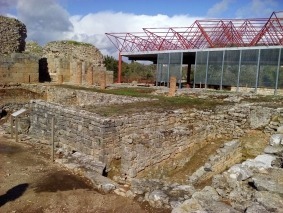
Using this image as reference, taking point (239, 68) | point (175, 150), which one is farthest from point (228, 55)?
point (175, 150)

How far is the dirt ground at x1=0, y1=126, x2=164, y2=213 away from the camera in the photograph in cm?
568

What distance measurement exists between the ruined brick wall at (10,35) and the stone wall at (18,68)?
7.50 feet

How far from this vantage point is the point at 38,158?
8734 mm

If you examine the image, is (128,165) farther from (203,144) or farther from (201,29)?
(201,29)

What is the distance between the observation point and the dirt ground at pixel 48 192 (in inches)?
224

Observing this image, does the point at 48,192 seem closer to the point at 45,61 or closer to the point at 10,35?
the point at 10,35

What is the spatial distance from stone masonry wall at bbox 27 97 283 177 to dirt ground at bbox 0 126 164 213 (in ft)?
4.70

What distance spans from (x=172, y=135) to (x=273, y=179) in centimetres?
431

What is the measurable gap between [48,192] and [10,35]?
886 inches

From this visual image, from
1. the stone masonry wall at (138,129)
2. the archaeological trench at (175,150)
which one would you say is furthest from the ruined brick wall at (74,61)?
the stone masonry wall at (138,129)

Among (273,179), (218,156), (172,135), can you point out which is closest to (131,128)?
(172,135)

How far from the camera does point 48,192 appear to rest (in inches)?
247

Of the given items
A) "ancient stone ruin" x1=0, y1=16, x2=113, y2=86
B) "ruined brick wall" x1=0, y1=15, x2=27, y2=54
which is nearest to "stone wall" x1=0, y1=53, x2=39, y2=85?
"ancient stone ruin" x1=0, y1=16, x2=113, y2=86

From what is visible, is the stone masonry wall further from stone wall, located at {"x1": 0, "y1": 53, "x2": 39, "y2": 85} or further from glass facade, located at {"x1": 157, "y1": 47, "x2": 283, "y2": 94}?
stone wall, located at {"x1": 0, "y1": 53, "x2": 39, "y2": 85}
